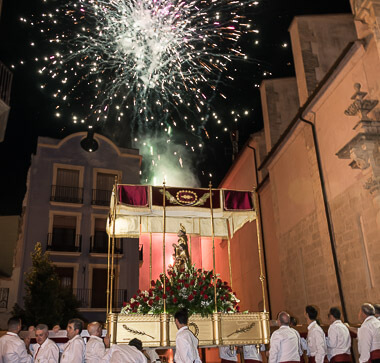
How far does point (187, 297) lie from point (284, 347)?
7.40 ft

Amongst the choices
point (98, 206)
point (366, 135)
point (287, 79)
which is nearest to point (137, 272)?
point (98, 206)

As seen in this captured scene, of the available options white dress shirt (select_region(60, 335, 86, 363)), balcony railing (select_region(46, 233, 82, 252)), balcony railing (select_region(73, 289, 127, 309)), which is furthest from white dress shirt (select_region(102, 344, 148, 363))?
balcony railing (select_region(46, 233, 82, 252))

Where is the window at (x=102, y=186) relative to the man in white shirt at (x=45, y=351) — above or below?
above

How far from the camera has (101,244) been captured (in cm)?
2141

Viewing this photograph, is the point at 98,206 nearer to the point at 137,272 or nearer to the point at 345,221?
the point at 137,272

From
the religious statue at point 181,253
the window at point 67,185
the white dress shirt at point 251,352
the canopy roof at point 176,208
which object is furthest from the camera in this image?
the window at point 67,185

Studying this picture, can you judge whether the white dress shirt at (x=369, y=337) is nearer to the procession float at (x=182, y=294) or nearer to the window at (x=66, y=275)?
the procession float at (x=182, y=294)

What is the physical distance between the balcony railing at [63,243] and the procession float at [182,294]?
10638mm

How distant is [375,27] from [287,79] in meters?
9.25

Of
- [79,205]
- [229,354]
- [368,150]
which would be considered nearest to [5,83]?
[229,354]

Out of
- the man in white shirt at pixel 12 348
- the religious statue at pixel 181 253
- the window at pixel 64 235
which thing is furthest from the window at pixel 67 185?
the man in white shirt at pixel 12 348

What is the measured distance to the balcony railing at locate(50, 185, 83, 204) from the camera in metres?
21.3

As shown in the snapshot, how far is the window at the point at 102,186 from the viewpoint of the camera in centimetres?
2197

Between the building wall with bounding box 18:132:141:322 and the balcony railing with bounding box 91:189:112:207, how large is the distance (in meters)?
0.22
